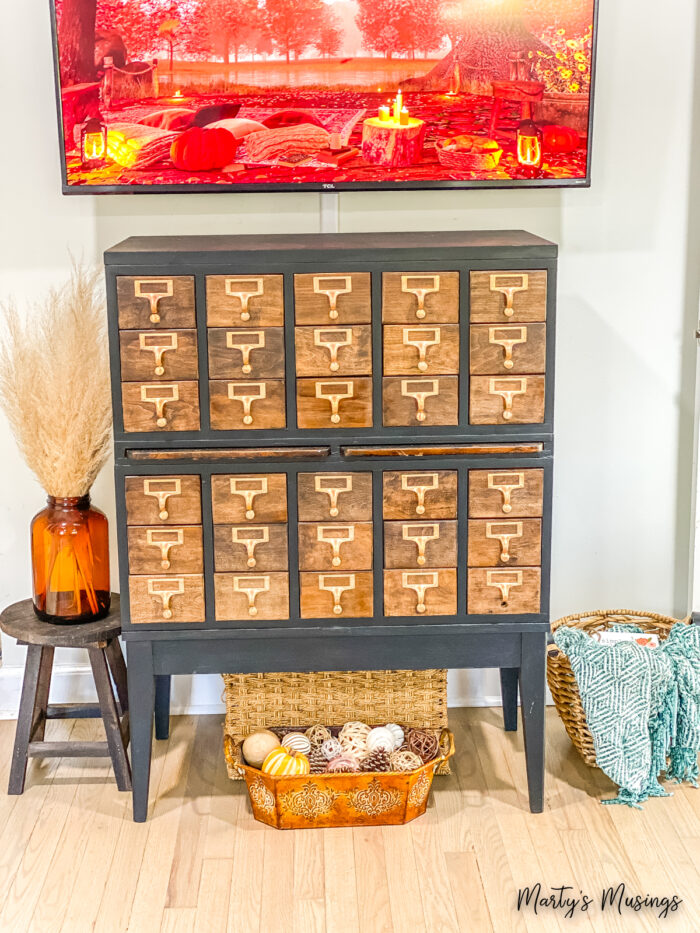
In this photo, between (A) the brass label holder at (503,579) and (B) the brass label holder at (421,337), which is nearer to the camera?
(B) the brass label holder at (421,337)

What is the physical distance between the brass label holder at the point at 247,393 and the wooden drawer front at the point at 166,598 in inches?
14.5

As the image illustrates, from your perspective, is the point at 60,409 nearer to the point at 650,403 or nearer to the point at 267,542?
the point at 267,542

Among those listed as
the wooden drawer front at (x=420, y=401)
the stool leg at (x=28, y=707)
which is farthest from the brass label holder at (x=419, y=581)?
the stool leg at (x=28, y=707)

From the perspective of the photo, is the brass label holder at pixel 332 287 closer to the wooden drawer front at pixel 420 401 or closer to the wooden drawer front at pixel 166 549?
the wooden drawer front at pixel 420 401

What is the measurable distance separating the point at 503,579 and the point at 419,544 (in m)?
0.20

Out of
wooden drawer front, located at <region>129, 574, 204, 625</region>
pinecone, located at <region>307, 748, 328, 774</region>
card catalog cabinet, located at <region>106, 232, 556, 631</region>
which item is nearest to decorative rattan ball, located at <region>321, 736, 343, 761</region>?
pinecone, located at <region>307, 748, 328, 774</region>

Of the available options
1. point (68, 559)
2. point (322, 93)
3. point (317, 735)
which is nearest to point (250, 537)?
point (68, 559)

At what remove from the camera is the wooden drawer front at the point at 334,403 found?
2334 mm

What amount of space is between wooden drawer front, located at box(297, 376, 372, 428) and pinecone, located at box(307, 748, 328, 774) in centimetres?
80

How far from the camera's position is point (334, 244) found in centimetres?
240

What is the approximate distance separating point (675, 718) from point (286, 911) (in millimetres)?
992

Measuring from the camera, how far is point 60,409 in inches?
99.2

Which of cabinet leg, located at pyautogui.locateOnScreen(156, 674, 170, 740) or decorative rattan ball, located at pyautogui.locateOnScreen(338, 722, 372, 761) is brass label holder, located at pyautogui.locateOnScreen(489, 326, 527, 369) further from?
cabinet leg, located at pyautogui.locateOnScreen(156, 674, 170, 740)

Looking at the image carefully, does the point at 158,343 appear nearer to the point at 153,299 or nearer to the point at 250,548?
the point at 153,299
